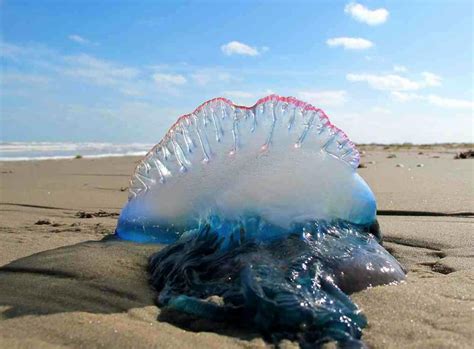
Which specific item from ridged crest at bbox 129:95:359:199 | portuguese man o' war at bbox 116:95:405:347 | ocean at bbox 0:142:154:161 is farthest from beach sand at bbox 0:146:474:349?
ocean at bbox 0:142:154:161

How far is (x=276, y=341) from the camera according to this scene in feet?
5.36

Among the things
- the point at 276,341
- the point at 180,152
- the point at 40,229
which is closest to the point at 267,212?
the point at 180,152

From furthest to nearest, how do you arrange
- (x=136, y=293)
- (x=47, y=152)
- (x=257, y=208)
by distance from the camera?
(x=47, y=152), (x=257, y=208), (x=136, y=293)

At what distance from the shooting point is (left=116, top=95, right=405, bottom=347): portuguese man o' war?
2.00 metres

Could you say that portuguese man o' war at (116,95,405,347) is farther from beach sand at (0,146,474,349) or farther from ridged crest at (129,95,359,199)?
beach sand at (0,146,474,349)

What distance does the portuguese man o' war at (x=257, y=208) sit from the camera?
2.00m

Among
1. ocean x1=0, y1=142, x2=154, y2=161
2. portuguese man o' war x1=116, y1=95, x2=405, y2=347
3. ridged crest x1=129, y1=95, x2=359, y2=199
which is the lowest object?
ocean x1=0, y1=142, x2=154, y2=161

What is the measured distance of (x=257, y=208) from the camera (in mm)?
2287

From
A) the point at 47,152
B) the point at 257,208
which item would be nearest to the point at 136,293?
the point at 257,208

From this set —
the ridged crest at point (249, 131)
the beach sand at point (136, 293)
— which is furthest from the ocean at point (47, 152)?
the ridged crest at point (249, 131)

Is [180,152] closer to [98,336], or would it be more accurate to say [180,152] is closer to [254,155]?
[254,155]

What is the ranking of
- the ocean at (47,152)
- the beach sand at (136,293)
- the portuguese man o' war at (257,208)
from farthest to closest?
1. the ocean at (47,152)
2. the portuguese man o' war at (257,208)
3. the beach sand at (136,293)

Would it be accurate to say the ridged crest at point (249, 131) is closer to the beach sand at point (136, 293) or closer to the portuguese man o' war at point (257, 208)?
the portuguese man o' war at point (257, 208)

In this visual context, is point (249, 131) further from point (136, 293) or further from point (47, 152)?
point (47, 152)
